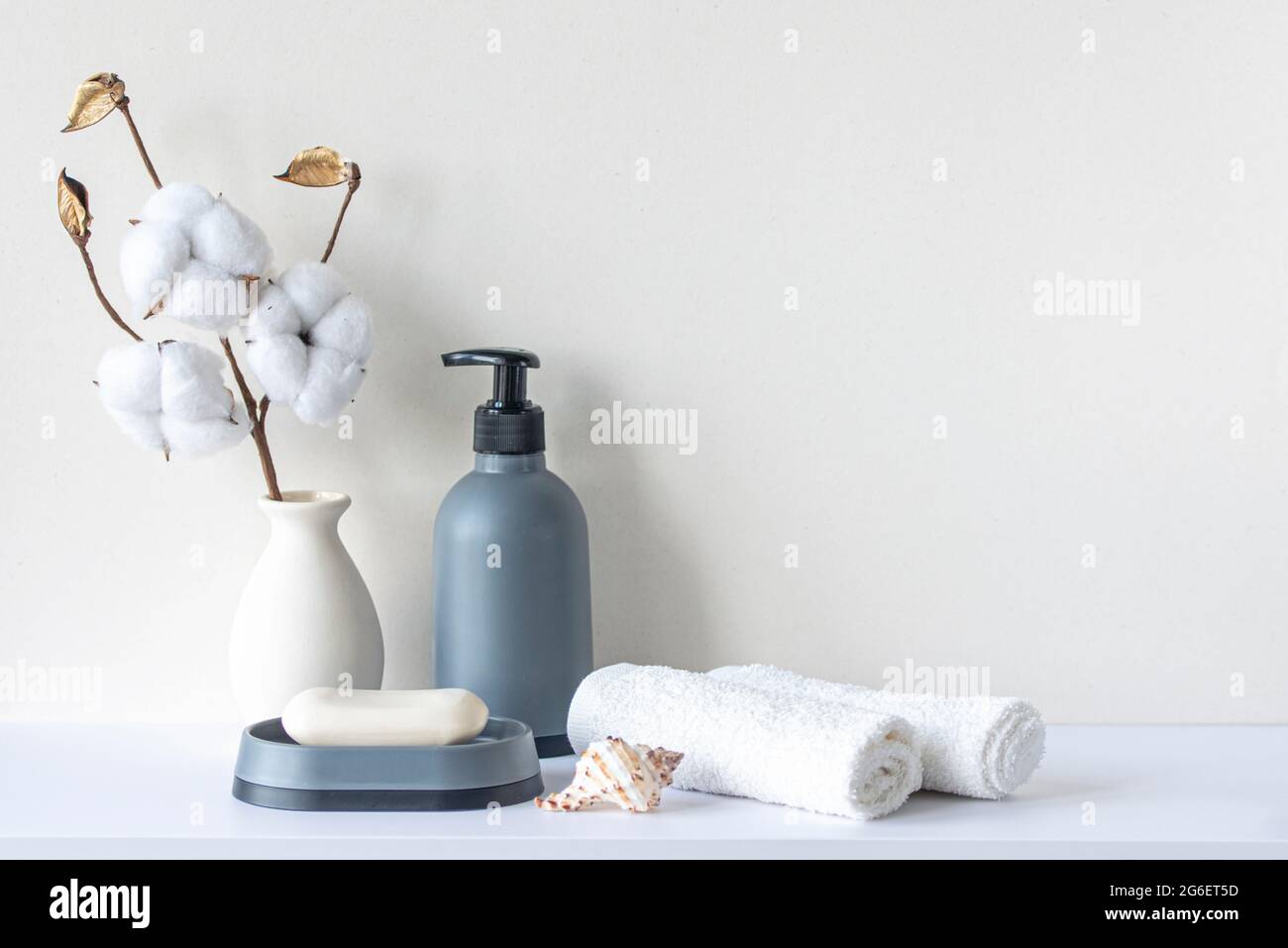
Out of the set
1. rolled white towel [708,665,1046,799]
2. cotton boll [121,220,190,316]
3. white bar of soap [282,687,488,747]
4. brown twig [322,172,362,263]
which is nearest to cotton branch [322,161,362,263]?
brown twig [322,172,362,263]

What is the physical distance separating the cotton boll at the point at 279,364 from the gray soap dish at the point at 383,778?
0.79 feet

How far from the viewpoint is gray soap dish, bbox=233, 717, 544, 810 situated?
2.41ft

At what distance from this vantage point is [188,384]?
842mm

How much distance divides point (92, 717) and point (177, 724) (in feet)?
0.21

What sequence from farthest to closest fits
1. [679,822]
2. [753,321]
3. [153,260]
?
1. [753,321]
2. [153,260]
3. [679,822]

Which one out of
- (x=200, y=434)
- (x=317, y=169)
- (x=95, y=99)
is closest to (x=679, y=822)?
(x=200, y=434)

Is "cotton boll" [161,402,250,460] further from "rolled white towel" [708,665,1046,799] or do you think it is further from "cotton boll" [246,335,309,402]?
"rolled white towel" [708,665,1046,799]

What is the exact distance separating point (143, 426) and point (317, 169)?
0.21 meters

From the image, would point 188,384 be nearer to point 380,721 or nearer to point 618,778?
point 380,721

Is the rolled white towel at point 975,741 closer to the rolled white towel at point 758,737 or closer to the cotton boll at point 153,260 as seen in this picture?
the rolled white towel at point 758,737

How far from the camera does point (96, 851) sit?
2.29 ft
